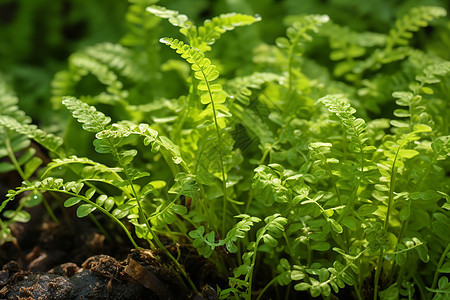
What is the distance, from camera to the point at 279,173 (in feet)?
3.67

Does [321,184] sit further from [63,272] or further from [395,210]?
[63,272]

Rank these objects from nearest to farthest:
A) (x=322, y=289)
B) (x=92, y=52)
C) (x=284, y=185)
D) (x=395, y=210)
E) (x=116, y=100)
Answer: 1. (x=322, y=289)
2. (x=284, y=185)
3. (x=395, y=210)
4. (x=116, y=100)
5. (x=92, y=52)

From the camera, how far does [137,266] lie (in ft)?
3.66

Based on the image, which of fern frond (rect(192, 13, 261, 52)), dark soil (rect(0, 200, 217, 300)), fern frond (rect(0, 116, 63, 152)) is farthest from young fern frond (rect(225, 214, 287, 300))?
fern frond (rect(0, 116, 63, 152))

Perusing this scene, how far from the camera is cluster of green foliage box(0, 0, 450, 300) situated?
3.48 ft

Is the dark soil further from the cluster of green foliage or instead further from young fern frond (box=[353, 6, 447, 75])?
young fern frond (box=[353, 6, 447, 75])

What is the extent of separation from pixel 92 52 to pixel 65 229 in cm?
77

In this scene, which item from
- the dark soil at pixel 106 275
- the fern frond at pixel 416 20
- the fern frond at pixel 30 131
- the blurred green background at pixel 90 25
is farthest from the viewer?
the blurred green background at pixel 90 25

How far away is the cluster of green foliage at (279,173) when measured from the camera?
1062 millimetres

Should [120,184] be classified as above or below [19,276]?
above

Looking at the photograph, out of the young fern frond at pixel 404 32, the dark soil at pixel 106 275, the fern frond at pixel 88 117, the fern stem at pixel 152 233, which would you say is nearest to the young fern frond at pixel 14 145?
the dark soil at pixel 106 275

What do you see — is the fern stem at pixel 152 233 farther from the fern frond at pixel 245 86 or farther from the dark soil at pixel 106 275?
the fern frond at pixel 245 86

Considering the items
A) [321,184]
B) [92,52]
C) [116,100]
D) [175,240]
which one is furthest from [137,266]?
[92,52]

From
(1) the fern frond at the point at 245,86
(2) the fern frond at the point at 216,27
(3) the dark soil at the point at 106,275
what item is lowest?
(3) the dark soil at the point at 106,275
